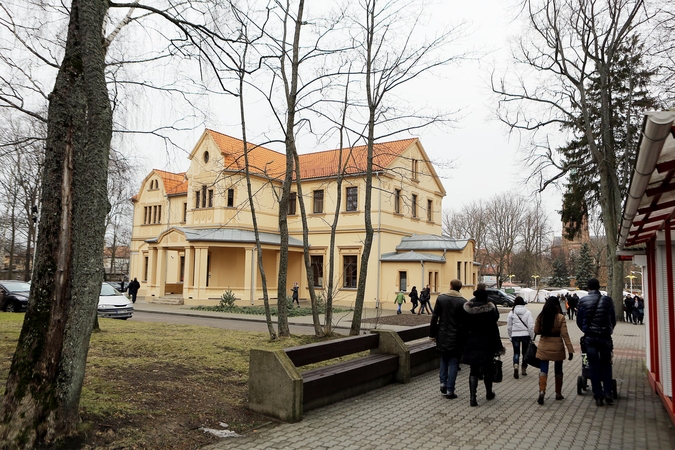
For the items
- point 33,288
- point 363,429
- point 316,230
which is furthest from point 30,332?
point 316,230

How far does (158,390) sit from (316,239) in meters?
27.9

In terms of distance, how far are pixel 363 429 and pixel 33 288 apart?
3800 mm

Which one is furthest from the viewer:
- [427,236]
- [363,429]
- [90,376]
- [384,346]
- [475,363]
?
[427,236]

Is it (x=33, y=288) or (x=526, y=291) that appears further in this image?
(x=526, y=291)

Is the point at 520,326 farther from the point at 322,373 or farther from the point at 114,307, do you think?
the point at 114,307

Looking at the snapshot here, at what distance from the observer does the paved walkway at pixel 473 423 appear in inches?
212

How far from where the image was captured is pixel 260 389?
245 inches

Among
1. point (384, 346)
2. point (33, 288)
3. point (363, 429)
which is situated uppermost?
point (33, 288)

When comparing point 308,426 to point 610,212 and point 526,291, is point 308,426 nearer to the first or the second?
point 610,212

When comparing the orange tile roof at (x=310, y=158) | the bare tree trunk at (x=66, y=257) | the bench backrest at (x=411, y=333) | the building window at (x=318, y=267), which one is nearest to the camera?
the bare tree trunk at (x=66, y=257)

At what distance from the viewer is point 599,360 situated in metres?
7.30

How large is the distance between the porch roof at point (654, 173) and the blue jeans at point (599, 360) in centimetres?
169

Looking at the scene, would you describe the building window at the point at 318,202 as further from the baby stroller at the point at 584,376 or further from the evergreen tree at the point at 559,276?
the evergreen tree at the point at 559,276

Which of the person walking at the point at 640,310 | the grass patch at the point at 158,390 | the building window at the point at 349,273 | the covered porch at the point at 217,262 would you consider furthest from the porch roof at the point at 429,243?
the grass patch at the point at 158,390
